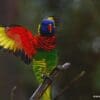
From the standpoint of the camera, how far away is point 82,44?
123 cm

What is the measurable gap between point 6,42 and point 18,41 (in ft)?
0.14

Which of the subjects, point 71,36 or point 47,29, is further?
point 71,36

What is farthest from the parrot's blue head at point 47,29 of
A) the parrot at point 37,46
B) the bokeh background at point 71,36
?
the bokeh background at point 71,36

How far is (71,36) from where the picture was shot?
124cm

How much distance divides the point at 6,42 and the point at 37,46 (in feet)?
0.31

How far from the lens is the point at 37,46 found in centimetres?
90

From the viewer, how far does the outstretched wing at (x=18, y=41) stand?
2.80 ft

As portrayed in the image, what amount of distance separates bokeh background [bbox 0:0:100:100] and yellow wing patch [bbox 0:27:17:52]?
285mm

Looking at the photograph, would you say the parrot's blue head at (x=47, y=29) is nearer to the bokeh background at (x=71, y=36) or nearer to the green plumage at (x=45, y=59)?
the green plumage at (x=45, y=59)

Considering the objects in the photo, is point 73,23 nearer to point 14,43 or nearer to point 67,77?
point 67,77

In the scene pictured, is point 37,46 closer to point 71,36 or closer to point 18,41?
point 18,41

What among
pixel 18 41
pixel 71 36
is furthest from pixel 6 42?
pixel 71 36

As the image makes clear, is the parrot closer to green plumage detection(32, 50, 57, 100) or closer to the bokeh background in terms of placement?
green plumage detection(32, 50, 57, 100)

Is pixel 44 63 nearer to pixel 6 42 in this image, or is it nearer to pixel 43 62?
pixel 43 62
